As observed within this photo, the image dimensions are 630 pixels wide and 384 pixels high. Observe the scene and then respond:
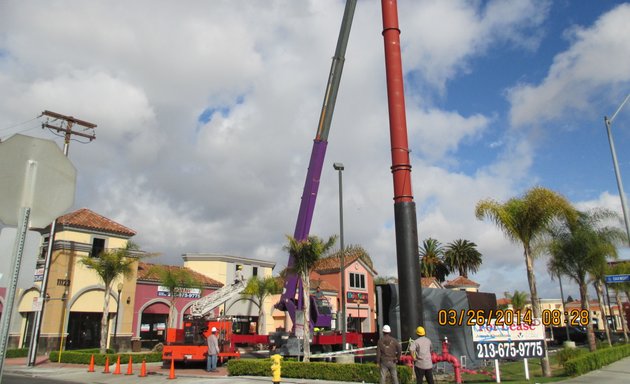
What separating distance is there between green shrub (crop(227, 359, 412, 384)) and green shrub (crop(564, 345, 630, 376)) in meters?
5.37

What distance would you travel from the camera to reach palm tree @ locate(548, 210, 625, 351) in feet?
81.3

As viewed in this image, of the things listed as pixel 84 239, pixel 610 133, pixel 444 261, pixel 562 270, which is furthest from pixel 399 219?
pixel 444 261

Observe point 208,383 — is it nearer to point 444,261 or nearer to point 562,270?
point 562,270

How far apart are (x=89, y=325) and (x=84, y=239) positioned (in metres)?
5.59

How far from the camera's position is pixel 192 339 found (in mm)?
21750

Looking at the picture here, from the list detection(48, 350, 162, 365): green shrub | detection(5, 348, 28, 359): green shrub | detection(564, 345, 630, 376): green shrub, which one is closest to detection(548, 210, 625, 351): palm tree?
detection(564, 345, 630, 376): green shrub

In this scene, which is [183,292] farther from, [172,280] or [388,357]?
[388,357]

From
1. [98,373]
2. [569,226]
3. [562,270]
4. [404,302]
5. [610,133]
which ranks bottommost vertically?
[98,373]

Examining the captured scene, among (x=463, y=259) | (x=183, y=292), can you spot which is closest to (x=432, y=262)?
(x=463, y=259)

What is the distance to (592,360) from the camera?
→ 16.8 metres

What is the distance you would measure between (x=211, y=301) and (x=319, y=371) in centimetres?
1177

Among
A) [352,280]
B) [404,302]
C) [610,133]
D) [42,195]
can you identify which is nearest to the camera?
[42,195]

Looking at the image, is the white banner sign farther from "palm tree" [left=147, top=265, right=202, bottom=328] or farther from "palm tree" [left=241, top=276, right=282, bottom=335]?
"palm tree" [left=241, top=276, right=282, bottom=335]

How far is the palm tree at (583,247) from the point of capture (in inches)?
975
